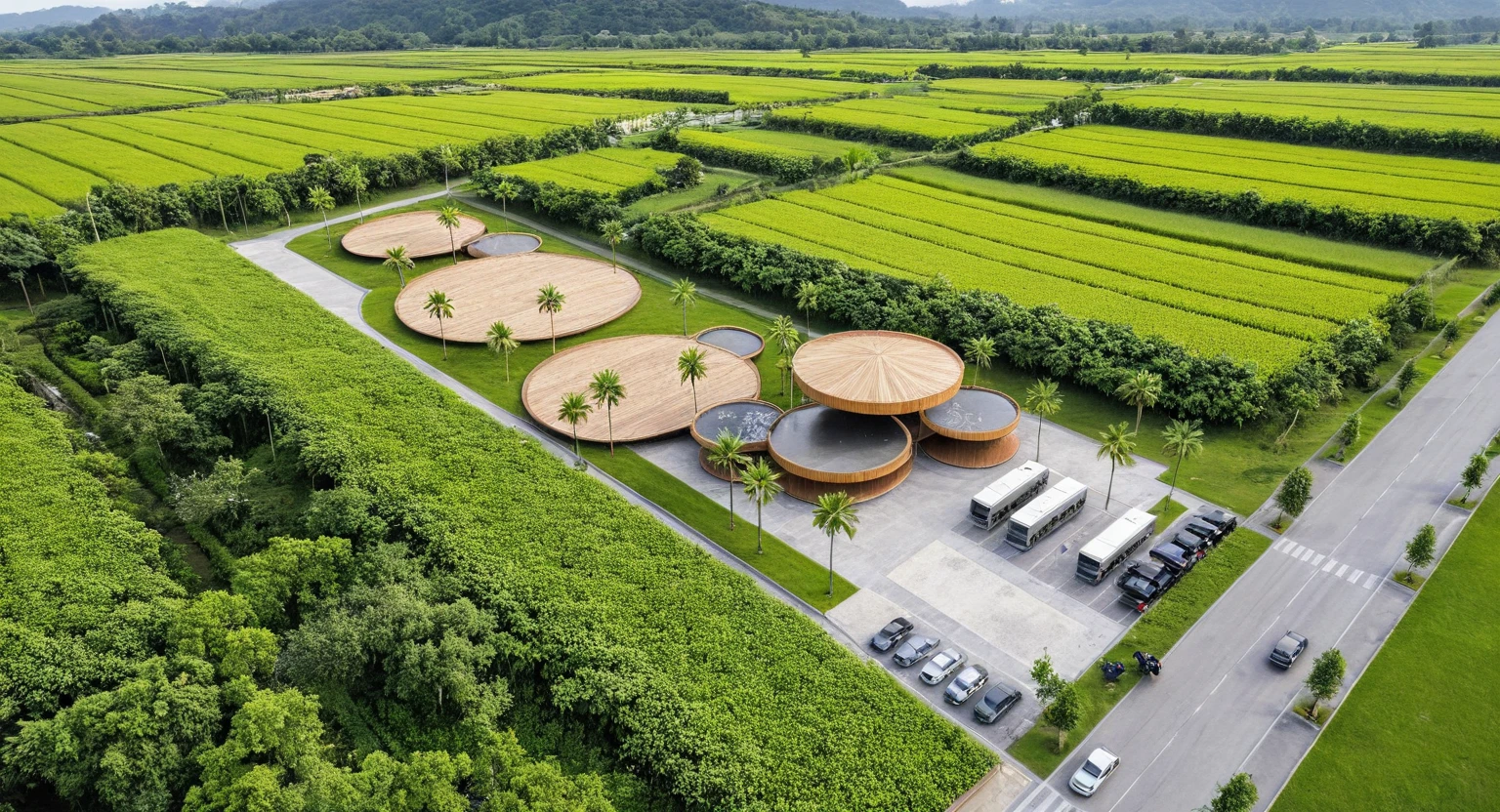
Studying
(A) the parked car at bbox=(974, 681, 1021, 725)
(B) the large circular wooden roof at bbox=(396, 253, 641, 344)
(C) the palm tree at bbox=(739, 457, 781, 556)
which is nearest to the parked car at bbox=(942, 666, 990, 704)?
(A) the parked car at bbox=(974, 681, 1021, 725)

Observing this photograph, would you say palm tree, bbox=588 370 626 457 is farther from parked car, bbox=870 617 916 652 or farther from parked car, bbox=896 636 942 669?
parked car, bbox=896 636 942 669

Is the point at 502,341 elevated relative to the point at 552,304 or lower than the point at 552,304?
lower

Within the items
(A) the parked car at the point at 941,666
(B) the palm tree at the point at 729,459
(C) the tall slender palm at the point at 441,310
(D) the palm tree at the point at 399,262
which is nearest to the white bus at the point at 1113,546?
(A) the parked car at the point at 941,666

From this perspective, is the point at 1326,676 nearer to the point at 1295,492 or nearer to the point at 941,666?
the point at 1295,492

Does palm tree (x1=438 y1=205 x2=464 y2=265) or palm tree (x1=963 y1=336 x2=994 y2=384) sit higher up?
palm tree (x1=438 y1=205 x2=464 y2=265)

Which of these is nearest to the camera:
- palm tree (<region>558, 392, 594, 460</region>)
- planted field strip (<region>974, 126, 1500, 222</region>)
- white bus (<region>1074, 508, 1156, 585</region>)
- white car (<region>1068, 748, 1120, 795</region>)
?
white car (<region>1068, 748, 1120, 795</region>)

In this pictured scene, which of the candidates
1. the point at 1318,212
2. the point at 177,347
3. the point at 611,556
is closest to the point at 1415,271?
the point at 1318,212

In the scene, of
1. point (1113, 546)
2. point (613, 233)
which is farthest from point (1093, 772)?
point (613, 233)

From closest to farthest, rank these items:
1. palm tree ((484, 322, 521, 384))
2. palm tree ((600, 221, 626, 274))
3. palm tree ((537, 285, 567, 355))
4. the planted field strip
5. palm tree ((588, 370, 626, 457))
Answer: palm tree ((588, 370, 626, 457)), palm tree ((484, 322, 521, 384)), palm tree ((537, 285, 567, 355)), palm tree ((600, 221, 626, 274)), the planted field strip
